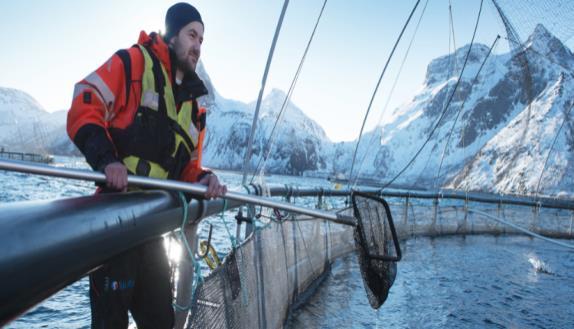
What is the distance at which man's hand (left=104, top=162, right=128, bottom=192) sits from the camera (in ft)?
4.99

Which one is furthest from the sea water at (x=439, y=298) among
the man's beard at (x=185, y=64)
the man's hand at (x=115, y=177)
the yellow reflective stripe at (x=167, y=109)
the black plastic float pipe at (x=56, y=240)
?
the black plastic float pipe at (x=56, y=240)

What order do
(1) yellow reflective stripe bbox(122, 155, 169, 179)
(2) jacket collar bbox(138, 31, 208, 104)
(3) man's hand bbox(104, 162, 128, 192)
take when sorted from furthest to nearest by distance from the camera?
(2) jacket collar bbox(138, 31, 208, 104) < (1) yellow reflective stripe bbox(122, 155, 169, 179) < (3) man's hand bbox(104, 162, 128, 192)

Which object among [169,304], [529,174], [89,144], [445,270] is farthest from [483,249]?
[529,174]

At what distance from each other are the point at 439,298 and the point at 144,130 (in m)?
5.91

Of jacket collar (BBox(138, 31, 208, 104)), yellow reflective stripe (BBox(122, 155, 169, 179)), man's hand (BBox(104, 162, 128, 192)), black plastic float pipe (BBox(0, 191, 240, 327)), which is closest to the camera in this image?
black plastic float pipe (BBox(0, 191, 240, 327))

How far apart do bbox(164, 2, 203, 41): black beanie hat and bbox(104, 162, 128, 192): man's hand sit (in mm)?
1348

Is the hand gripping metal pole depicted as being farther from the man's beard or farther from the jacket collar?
the man's beard

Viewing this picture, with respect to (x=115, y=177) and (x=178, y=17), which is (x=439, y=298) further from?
(x=115, y=177)

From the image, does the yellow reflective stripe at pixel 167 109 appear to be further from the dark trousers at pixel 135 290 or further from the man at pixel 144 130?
the dark trousers at pixel 135 290

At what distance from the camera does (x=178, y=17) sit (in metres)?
2.51

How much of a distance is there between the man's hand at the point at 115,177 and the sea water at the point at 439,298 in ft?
6.77

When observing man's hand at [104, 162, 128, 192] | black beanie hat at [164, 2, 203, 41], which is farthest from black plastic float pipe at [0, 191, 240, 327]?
black beanie hat at [164, 2, 203, 41]

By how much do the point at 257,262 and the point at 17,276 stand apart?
2.64m

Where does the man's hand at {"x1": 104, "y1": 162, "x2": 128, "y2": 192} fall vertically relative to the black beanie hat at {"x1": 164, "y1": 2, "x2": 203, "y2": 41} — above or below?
below
